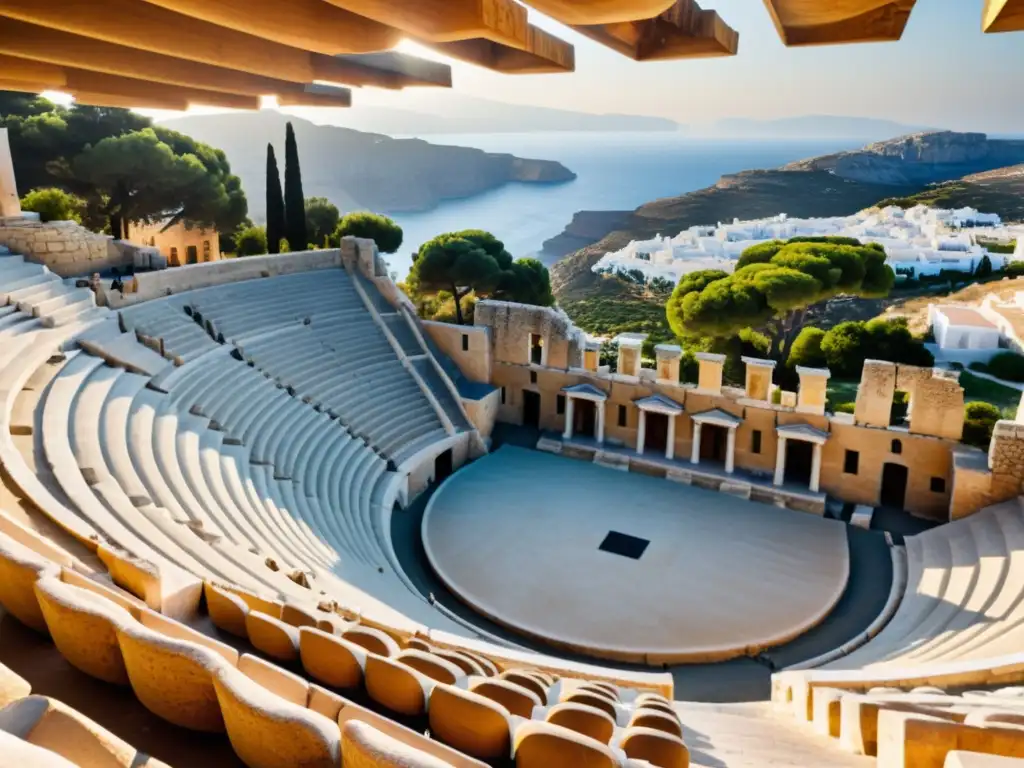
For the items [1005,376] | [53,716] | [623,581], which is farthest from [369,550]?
[1005,376]

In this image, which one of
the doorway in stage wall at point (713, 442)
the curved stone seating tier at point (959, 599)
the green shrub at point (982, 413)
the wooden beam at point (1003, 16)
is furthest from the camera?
the doorway in stage wall at point (713, 442)

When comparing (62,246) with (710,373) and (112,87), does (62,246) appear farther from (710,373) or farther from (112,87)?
(112,87)

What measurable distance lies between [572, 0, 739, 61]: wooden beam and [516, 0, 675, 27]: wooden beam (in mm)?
592

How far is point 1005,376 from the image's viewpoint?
27.8 m

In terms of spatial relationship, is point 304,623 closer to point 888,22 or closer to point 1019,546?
point 888,22

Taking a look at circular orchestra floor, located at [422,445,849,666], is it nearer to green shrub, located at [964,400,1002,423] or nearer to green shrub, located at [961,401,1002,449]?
green shrub, located at [961,401,1002,449]

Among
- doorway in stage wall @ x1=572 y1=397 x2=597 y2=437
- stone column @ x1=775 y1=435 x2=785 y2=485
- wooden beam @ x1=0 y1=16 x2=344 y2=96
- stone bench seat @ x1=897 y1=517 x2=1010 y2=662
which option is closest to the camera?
wooden beam @ x1=0 y1=16 x2=344 y2=96

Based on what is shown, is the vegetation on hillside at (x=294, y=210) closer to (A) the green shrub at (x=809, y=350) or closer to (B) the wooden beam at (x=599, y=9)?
(A) the green shrub at (x=809, y=350)

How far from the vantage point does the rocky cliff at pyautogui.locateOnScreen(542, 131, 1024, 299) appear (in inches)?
3162

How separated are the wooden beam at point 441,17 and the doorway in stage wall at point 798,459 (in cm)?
1754

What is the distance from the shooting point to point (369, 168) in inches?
3748

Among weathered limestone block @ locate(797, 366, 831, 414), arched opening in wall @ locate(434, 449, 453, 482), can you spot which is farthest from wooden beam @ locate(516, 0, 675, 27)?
arched opening in wall @ locate(434, 449, 453, 482)

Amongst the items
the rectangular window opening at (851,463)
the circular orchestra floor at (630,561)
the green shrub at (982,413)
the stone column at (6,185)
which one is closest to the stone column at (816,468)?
the rectangular window opening at (851,463)

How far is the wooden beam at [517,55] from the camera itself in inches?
112
